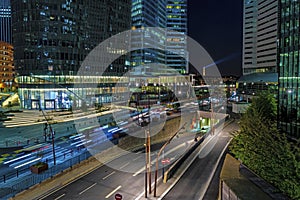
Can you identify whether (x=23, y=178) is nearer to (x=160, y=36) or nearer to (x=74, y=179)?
(x=74, y=179)

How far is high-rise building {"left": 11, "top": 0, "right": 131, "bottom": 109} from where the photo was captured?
7500 centimetres

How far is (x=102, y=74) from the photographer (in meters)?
90.4

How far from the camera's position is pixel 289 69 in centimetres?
3125

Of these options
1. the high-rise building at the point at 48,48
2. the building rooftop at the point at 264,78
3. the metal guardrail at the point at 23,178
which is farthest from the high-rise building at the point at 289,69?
the building rooftop at the point at 264,78

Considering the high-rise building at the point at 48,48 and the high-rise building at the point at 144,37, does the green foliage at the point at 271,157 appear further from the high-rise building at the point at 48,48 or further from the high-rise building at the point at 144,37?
the high-rise building at the point at 144,37

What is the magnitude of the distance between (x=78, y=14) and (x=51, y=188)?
69.3 m

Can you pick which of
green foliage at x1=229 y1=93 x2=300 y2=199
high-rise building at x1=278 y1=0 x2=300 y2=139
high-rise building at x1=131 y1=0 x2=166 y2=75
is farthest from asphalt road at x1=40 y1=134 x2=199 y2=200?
high-rise building at x1=131 y1=0 x2=166 y2=75

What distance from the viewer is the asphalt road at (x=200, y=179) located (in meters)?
22.6

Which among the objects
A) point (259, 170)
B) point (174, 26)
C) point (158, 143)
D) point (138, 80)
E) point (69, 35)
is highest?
point (174, 26)

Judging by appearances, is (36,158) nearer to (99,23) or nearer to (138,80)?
(99,23)

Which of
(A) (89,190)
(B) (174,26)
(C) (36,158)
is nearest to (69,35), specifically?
(C) (36,158)

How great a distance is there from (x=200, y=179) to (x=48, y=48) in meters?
65.1

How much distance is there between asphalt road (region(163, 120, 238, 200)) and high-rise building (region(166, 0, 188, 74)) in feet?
457

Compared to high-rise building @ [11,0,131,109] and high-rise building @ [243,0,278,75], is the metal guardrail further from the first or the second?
high-rise building @ [243,0,278,75]
